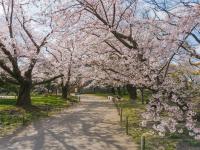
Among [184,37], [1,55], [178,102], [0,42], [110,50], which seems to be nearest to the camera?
[184,37]

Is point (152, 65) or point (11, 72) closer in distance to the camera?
point (152, 65)

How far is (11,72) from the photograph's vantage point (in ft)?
108

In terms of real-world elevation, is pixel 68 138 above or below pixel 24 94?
below

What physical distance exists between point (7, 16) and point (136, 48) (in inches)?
689

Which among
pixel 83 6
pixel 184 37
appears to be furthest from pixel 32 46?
pixel 184 37

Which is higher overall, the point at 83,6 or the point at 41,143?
the point at 83,6

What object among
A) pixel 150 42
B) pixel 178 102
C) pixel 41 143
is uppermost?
pixel 150 42

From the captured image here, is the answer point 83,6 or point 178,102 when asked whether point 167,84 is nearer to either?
point 178,102

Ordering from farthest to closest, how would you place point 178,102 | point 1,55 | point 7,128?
point 1,55
point 7,128
point 178,102

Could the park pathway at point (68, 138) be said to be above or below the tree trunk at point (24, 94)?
below

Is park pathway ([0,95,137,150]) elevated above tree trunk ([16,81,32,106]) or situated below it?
below

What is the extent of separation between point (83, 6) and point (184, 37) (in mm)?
4140

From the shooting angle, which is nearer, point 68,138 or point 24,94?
point 68,138

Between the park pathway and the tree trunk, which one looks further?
the tree trunk
